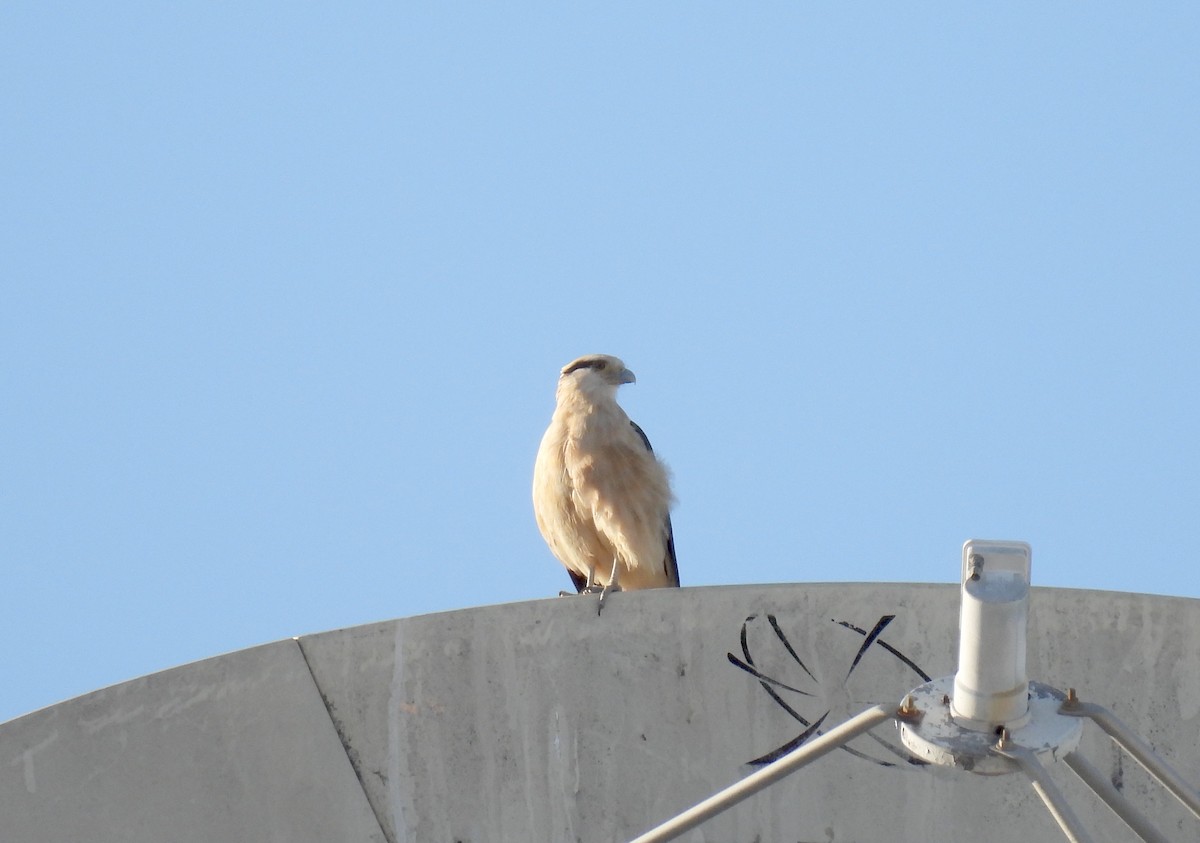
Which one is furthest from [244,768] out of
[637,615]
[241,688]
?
[637,615]

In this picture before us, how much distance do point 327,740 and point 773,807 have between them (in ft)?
6.61

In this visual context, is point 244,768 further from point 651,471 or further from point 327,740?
point 651,471

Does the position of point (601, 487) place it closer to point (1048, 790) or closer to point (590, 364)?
point (590, 364)

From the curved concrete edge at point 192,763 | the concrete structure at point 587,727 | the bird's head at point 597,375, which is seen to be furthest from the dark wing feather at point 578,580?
the curved concrete edge at point 192,763

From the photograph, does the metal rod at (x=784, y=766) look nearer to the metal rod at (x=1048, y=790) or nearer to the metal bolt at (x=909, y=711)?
the metal bolt at (x=909, y=711)

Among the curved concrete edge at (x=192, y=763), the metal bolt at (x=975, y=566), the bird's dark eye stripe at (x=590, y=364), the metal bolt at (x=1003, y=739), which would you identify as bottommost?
the curved concrete edge at (x=192, y=763)

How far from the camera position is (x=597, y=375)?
1020 centimetres

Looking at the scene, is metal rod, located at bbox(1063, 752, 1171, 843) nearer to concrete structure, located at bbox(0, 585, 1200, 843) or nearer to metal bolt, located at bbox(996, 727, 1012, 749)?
metal bolt, located at bbox(996, 727, 1012, 749)

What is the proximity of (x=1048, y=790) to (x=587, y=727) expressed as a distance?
401cm

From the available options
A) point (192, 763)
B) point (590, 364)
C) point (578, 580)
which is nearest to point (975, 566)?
point (192, 763)

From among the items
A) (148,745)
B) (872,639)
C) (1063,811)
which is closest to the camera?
(1063,811)

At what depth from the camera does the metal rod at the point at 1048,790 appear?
3.26 m

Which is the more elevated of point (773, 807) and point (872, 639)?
point (872, 639)

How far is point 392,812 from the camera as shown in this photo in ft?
22.5
